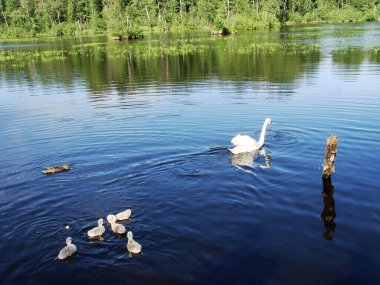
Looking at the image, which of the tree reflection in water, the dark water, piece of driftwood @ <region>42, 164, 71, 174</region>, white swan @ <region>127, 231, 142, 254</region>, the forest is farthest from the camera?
the forest

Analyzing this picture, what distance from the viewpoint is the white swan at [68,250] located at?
977 cm

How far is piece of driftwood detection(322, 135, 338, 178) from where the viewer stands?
1327cm

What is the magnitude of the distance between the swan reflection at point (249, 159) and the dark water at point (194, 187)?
0.08 m

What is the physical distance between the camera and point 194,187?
550 inches

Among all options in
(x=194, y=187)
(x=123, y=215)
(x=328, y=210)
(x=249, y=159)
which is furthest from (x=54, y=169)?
(x=328, y=210)

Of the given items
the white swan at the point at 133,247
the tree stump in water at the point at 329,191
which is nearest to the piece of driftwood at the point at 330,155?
the tree stump in water at the point at 329,191

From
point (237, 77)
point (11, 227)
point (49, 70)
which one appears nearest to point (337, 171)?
point (11, 227)

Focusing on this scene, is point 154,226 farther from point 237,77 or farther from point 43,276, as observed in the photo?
point 237,77

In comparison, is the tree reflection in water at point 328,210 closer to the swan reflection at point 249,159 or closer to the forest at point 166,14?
the swan reflection at point 249,159

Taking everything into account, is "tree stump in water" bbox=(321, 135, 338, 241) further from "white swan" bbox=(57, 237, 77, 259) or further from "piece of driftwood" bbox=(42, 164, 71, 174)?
"piece of driftwood" bbox=(42, 164, 71, 174)

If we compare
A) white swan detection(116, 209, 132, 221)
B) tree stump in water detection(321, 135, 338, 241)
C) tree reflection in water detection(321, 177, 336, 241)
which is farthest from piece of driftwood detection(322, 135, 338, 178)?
white swan detection(116, 209, 132, 221)

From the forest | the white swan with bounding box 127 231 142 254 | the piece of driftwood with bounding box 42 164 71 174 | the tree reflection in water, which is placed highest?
the forest

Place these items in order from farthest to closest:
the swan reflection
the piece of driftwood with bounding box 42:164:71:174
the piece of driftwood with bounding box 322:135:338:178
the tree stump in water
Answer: the swan reflection
the piece of driftwood with bounding box 42:164:71:174
the piece of driftwood with bounding box 322:135:338:178
the tree stump in water

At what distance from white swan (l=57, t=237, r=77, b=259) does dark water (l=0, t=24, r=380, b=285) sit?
188mm
